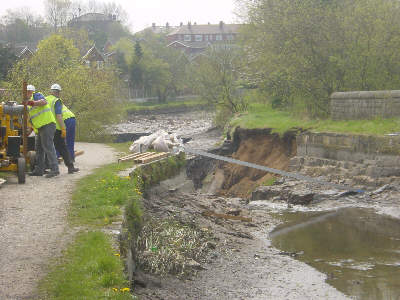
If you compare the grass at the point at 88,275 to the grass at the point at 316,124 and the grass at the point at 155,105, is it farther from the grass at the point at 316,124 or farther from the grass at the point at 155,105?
the grass at the point at 155,105

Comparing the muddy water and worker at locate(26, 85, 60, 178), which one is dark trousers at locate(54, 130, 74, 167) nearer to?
worker at locate(26, 85, 60, 178)

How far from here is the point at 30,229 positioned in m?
9.93

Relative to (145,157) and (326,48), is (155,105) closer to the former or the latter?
(326,48)

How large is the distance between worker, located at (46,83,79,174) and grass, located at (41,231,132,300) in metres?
6.75

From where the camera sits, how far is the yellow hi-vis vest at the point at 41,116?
14672 mm

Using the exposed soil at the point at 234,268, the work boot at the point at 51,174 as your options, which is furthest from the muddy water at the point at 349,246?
the work boot at the point at 51,174

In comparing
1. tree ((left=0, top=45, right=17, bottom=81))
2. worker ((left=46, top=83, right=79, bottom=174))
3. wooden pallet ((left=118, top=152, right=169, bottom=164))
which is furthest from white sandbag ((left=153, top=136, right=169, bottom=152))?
tree ((left=0, top=45, right=17, bottom=81))

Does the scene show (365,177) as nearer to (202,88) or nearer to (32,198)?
(32,198)

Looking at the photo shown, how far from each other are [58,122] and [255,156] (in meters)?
14.6

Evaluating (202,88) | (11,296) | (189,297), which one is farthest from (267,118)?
(11,296)

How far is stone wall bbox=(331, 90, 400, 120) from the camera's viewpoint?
75.6 feet

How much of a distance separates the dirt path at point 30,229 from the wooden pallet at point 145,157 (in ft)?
9.31

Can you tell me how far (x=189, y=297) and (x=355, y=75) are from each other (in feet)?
68.6

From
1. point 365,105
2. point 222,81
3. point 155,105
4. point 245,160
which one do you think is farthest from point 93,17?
point 365,105
